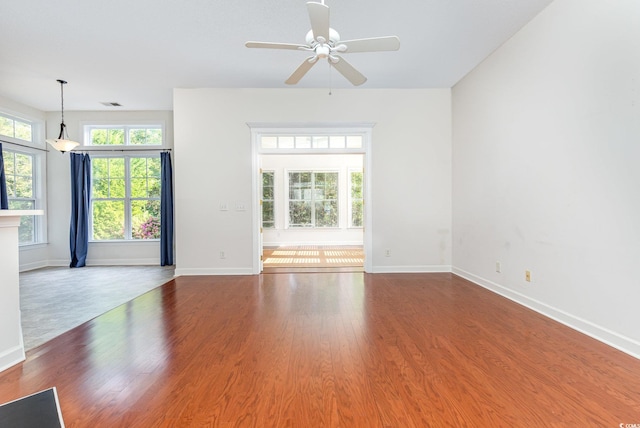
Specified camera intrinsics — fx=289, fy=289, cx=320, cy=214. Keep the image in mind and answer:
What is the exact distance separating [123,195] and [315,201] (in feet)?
15.1

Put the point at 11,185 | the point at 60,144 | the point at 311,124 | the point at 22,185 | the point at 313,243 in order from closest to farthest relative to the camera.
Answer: the point at 60,144 → the point at 311,124 → the point at 11,185 → the point at 22,185 → the point at 313,243

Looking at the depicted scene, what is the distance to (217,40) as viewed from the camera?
3.30 m

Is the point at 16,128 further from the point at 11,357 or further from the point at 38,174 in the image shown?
the point at 11,357

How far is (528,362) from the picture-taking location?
1.95 m

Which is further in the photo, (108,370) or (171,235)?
(171,235)

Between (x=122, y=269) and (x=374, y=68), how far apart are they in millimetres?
5463

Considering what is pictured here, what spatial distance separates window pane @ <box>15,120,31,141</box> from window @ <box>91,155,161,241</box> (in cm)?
113

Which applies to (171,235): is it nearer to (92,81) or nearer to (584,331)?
(92,81)

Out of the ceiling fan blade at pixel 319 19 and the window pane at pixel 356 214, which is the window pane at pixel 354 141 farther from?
the window pane at pixel 356 214

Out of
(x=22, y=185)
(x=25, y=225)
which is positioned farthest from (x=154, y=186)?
(x=25, y=225)

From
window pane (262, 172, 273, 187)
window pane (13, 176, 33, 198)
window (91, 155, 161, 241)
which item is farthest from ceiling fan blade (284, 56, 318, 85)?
window pane (13, 176, 33, 198)

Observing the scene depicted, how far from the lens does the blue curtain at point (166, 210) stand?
5492 millimetres

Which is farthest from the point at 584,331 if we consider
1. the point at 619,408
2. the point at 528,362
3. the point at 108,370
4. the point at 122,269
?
the point at 122,269

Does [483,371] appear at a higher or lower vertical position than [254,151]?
lower
